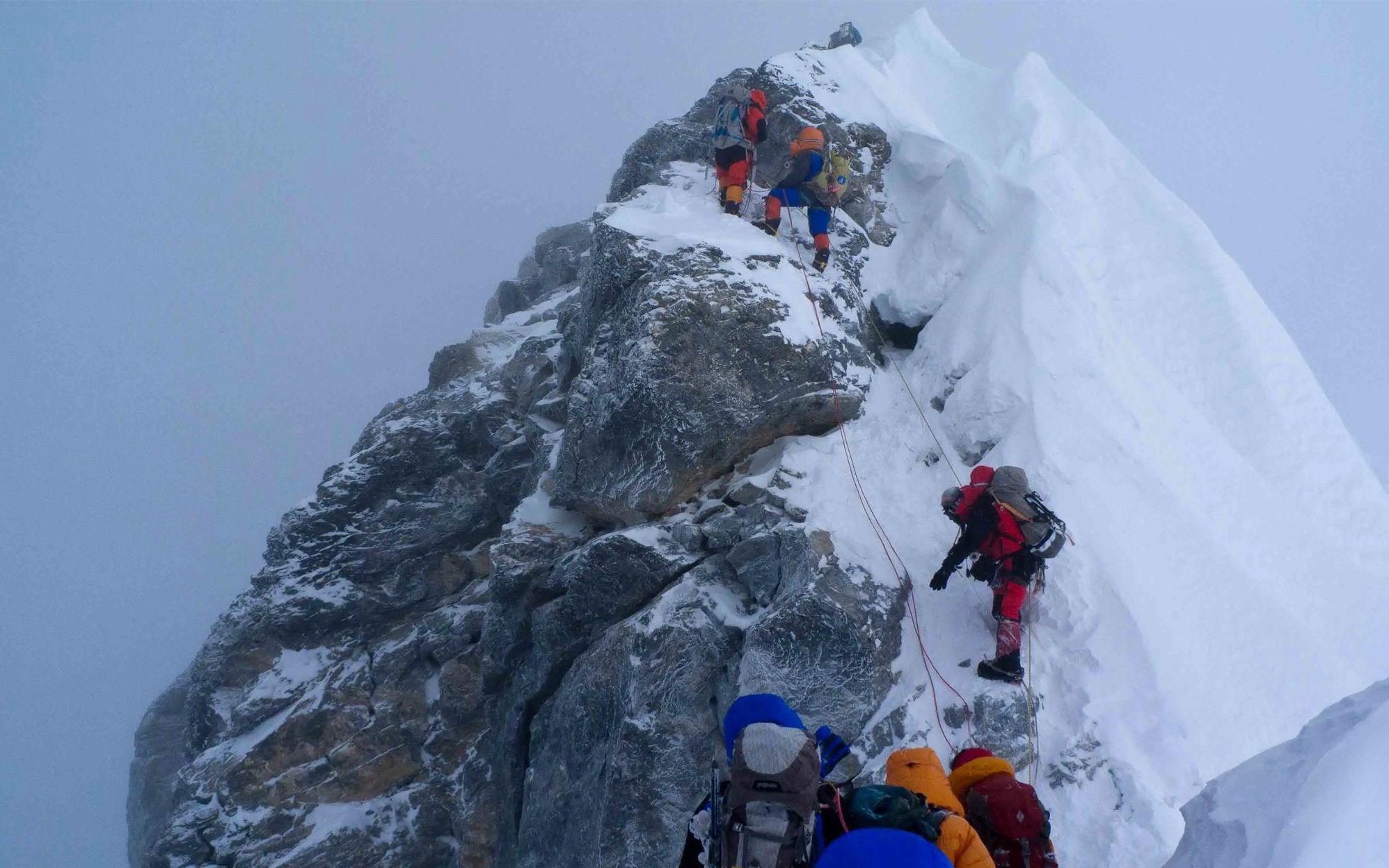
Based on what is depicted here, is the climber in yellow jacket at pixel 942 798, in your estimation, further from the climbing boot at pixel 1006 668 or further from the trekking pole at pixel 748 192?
the trekking pole at pixel 748 192

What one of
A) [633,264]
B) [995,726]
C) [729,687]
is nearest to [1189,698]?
[995,726]

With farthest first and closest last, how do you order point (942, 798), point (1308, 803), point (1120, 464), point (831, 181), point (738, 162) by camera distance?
point (738, 162) → point (831, 181) → point (1120, 464) → point (942, 798) → point (1308, 803)

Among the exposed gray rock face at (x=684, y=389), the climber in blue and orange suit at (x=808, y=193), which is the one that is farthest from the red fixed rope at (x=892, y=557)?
the climber in blue and orange suit at (x=808, y=193)

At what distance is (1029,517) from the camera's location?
680 cm

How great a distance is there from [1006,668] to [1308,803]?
360cm

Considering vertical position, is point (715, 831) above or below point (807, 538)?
above

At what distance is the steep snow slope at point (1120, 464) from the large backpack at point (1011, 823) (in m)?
2.43

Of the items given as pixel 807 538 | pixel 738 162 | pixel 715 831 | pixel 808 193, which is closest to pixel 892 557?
pixel 807 538

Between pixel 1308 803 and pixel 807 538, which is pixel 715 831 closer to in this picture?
pixel 1308 803

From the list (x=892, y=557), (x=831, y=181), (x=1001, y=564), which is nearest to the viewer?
(x=1001, y=564)

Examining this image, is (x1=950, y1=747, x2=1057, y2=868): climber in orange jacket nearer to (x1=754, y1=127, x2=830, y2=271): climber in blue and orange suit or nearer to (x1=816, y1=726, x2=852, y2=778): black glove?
(x1=816, y1=726, x2=852, y2=778): black glove

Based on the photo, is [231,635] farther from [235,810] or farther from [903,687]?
[903,687]

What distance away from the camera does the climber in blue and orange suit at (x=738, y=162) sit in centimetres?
1202

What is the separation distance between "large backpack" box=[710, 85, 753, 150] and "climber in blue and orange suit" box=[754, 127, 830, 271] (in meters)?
1.17
